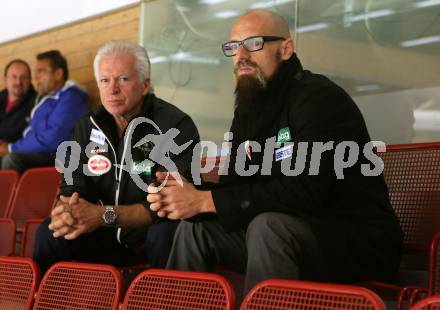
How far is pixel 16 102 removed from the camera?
240 inches

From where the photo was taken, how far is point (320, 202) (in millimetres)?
2471

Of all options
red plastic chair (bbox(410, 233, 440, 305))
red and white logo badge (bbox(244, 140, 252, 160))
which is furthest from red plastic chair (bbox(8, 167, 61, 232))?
red plastic chair (bbox(410, 233, 440, 305))

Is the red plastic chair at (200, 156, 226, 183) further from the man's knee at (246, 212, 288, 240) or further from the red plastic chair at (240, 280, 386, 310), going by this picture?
the red plastic chair at (240, 280, 386, 310)

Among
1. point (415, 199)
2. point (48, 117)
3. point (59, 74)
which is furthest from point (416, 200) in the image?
point (59, 74)

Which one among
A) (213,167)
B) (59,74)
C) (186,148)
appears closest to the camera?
(186,148)

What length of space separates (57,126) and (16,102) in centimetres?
81

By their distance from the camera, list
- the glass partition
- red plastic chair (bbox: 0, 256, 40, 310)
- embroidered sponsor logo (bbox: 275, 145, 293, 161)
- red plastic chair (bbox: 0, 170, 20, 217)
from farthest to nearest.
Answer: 1. red plastic chair (bbox: 0, 170, 20, 217)
2. the glass partition
3. red plastic chair (bbox: 0, 256, 40, 310)
4. embroidered sponsor logo (bbox: 275, 145, 293, 161)

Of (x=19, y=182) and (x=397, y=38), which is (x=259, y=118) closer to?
(x=397, y=38)

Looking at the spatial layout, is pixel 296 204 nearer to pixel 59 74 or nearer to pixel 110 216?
pixel 110 216

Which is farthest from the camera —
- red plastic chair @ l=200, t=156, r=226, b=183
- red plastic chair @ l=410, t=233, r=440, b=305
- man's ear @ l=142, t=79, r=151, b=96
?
red plastic chair @ l=200, t=156, r=226, b=183

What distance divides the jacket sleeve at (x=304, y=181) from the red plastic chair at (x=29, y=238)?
1.72m

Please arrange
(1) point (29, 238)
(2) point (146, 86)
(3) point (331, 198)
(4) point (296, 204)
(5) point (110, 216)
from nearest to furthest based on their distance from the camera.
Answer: (4) point (296, 204)
(3) point (331, 198)
(5) point (110, 216)
(2) point (146, 86)
(1) point (29, 238)

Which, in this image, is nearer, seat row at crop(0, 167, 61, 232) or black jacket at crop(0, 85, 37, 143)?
seat row at crop(0, 167, 61, 232)

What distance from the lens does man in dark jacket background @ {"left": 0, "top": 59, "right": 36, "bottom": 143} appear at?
5.96m
